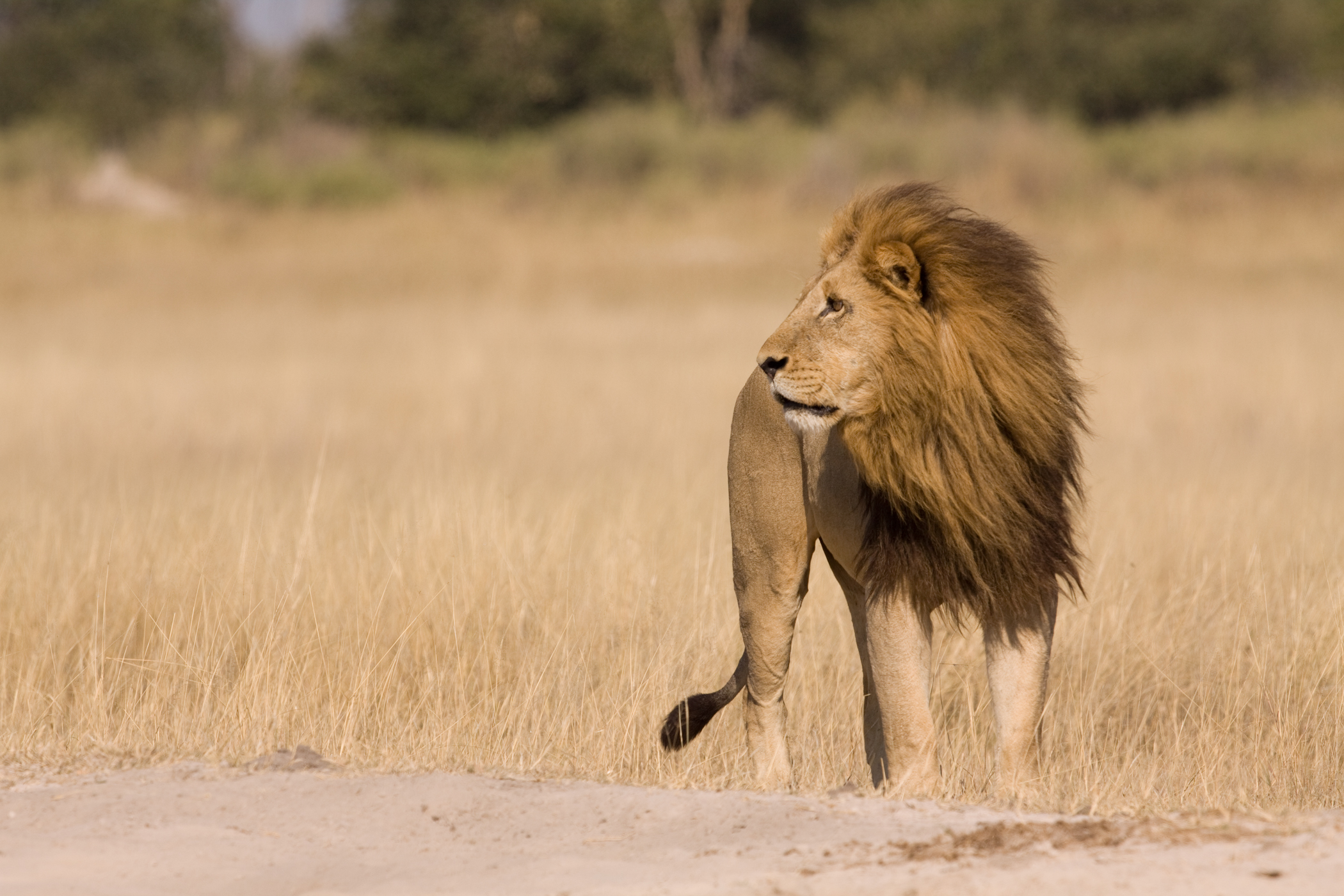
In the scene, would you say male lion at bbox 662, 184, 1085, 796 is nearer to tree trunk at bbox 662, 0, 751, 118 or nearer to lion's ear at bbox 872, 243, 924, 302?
lion's ear at bbox 872, 243, 924, 302

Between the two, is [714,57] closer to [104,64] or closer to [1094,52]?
[1094,52]

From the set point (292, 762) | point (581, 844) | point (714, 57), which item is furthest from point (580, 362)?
point (714, 57)

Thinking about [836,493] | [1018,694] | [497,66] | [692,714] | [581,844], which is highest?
[497,66]

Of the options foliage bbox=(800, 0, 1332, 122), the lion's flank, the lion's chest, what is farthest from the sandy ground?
foliage bbox=(800, 0, 1332, 122)

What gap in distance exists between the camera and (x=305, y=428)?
13.3 m

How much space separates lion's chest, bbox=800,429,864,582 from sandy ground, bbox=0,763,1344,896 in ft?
2.40

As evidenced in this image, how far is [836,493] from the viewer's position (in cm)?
417

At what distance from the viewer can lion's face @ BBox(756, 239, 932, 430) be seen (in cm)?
375

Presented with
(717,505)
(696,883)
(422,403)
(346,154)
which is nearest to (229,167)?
(346,154)

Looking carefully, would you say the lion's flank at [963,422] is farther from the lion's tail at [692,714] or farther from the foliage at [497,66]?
the foliage at [497,66]

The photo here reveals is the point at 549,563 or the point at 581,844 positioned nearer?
the point at 581,844

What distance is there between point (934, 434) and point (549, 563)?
2.95 meters

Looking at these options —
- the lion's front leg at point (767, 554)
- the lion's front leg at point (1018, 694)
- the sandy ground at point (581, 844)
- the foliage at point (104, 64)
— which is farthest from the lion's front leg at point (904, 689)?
the foliage at point (104, 64)

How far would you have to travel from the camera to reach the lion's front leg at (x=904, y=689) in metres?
3.90
